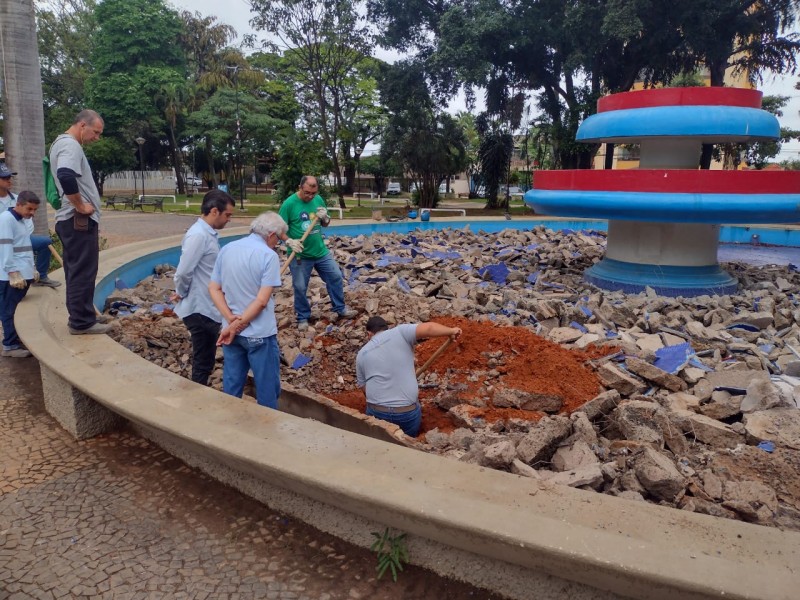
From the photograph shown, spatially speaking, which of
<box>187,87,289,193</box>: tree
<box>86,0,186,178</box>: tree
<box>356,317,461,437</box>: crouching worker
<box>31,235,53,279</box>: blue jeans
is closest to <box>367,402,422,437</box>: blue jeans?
<box>356,317,461,437</box>: crouching worker

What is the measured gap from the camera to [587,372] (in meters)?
4.75

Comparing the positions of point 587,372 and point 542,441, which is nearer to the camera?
point 542,441

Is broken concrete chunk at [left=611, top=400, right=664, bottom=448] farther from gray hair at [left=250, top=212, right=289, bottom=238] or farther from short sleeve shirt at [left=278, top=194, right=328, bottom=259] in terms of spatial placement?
short sleeve shirt at [left=278, top=194, right=328, bottom=259]

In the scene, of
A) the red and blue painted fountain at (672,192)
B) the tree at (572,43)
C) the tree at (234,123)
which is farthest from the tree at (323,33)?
the red and blue painted fountain at (672,192)

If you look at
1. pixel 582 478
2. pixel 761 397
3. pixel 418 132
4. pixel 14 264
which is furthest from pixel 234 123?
pixel 582 478

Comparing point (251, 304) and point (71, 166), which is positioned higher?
point (71, 166)

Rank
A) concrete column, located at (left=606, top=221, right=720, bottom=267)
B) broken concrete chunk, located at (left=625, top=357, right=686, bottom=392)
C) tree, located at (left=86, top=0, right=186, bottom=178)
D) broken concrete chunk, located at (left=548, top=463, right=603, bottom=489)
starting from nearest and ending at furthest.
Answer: broken concrete chunk, located at (left=548, top=463, right=603, bottom=489)
broken concrete chunk, located at (left=625, top=357, right=686, bottom=392)
concrete column, located at (left=606, top=221, right=720, bottom=267)
tree, located at (left=86, top=0, right=186, bottom=178)

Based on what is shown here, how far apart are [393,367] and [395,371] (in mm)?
30

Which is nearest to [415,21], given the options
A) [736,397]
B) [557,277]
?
[557,277]

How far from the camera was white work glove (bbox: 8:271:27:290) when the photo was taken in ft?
16.2

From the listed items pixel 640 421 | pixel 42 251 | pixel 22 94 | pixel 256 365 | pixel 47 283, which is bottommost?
pixel 640 421

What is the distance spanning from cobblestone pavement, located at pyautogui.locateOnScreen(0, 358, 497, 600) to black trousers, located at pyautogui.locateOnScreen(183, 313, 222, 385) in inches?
34.8

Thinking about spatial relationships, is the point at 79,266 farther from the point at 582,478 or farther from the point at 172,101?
the point at 172,101

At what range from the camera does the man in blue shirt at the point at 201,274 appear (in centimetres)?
386
